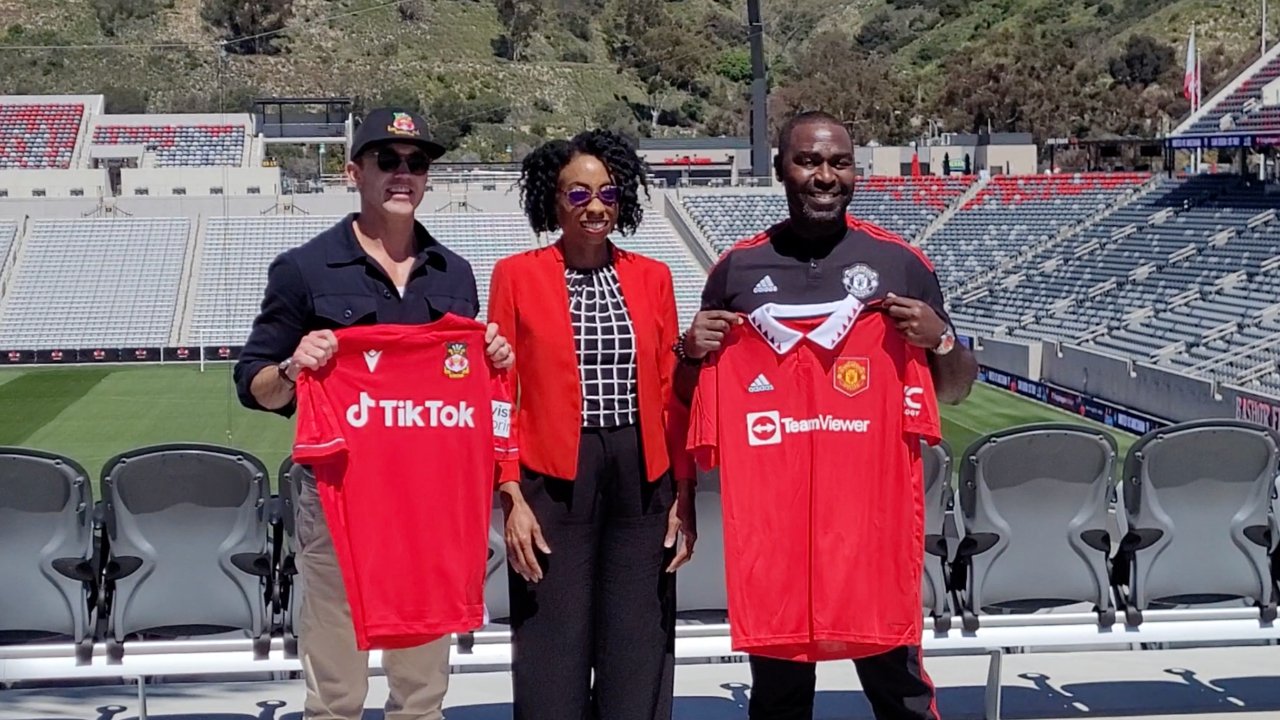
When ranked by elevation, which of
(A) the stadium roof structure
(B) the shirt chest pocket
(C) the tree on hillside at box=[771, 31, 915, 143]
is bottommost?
(B) the shirt chest pocket

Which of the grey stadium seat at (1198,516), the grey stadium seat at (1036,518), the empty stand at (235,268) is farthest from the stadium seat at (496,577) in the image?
the empty stand at (235,268)

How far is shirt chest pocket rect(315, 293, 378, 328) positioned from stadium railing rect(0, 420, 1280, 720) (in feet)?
3.16

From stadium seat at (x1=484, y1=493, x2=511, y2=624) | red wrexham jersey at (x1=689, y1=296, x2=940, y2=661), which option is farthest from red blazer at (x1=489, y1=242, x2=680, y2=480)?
stadium seat at (x1=484, y1=493, x2=511, y2=624)

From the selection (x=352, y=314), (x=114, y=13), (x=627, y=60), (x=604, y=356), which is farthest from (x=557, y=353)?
(x=114, y=13)

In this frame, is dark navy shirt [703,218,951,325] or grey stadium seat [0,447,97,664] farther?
grey stadium seat [0,447,97,664]

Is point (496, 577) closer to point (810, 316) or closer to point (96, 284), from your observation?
point (810, 316)

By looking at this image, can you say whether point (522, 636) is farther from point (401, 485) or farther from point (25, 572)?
point (25, 572)

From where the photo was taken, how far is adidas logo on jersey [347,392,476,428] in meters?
3.49

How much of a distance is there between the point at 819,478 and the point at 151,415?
21.7 m

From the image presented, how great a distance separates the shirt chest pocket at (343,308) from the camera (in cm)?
341

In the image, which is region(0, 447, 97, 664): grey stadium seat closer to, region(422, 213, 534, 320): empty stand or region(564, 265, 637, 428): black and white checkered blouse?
region(564, 265, 637, 428): black and white checkered blouse

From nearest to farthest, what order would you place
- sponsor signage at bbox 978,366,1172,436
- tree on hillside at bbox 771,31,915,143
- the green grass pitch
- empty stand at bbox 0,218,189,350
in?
sponsor signage at bbox 978,366,1172,436, the green grass pitch, empty stand at bbox 0,218,189,350, tree on hillside at bbox 771,31,915,143

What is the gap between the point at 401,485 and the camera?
11.5 ft

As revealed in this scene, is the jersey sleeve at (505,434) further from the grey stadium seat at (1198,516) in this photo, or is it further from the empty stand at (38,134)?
the empty stand at (38,134)
